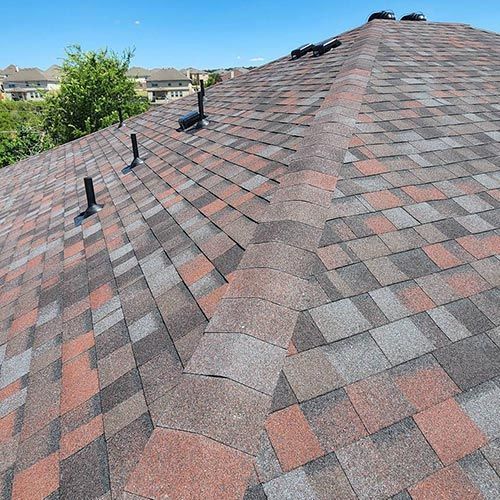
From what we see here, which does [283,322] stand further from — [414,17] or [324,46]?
[414,17]

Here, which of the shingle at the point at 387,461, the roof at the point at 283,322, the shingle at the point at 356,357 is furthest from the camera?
the shingle at the point at 356,357

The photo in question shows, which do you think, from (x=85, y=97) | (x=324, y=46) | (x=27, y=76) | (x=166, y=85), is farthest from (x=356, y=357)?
(x=27, y=76)

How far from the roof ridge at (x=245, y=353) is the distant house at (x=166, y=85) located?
359ft

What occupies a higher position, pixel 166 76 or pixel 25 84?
pixel 25 84

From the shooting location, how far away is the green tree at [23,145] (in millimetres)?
30638

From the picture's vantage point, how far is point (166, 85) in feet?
333

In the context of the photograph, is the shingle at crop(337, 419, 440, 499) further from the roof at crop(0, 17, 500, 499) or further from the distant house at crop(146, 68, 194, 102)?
the distant house at crop(146, 68, 194, 102)

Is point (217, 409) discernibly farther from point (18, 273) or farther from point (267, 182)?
point (18, 273)

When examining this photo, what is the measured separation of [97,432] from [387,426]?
1819mm

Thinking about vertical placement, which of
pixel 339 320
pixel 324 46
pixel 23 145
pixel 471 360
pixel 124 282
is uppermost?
pixel 324 46

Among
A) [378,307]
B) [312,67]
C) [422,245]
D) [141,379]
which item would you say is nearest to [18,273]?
[141,379]

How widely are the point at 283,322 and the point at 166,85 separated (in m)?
115

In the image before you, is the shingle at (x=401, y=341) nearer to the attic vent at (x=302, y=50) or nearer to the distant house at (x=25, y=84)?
the attic vent at (x=302, y=50)

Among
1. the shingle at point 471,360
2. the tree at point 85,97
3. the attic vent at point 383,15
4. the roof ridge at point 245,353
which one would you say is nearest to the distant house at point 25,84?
the tree at point 85,97
